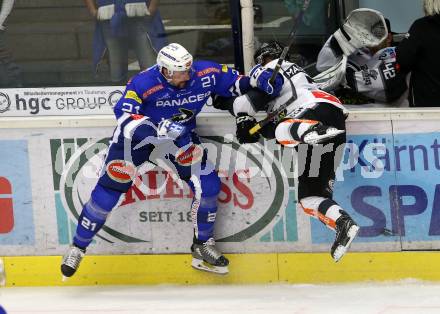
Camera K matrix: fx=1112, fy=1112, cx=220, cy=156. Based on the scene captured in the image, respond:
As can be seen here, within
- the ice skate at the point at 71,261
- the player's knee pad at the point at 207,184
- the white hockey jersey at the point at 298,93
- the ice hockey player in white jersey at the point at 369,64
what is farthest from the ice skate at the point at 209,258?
the ice hockey player in white jersey at the point at 369,64

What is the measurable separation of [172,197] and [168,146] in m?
0.30

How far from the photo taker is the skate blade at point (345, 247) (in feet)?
17.5

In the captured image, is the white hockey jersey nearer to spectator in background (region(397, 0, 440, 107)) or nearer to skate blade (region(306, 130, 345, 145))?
skate blade (region(306, 130, 345, 145))

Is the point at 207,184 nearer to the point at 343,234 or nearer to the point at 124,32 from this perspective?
the point at 343,234

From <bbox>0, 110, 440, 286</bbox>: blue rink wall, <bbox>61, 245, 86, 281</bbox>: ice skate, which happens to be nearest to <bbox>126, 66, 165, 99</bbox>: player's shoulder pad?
<bbox>0, 110, 440, 286</bbox>: blue rink wall

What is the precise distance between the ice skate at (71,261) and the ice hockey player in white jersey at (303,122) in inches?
40.2

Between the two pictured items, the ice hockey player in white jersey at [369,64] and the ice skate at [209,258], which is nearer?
the ice skate at [209,258]

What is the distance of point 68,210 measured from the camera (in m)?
5.94

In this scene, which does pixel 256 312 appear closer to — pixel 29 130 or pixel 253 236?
pixel 253 236

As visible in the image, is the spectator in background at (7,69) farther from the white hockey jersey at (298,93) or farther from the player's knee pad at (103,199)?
the white hockey jersey at (298,93)

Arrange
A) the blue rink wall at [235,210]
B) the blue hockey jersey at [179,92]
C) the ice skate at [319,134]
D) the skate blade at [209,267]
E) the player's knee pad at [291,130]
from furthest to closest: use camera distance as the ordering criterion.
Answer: the skate blade at [209,267] < the blue rink wall at [235,210] < the blue hockey jersey at [179,92] < the player's knee pad at [291,130] < the ice skate at [319,134]

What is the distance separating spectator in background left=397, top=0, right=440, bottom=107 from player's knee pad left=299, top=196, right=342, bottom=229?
749 millimetres

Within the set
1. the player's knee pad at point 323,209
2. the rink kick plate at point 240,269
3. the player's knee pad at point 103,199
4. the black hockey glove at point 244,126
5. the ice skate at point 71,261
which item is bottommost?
the rink kick plate at point 240,269

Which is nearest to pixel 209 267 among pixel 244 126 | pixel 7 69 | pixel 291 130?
pixel 244 126
